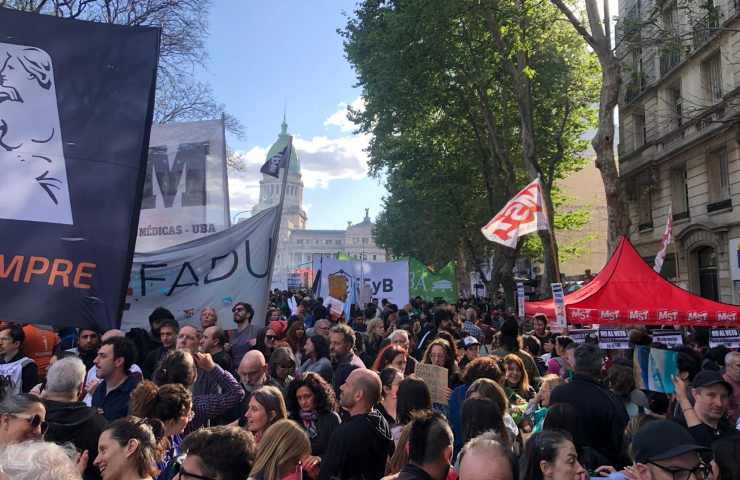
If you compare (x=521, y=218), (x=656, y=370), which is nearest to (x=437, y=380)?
(x=656, y=370)

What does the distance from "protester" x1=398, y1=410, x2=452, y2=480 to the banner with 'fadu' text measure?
220cm

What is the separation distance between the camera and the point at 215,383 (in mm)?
5375

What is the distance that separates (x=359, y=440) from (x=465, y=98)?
2110 cm

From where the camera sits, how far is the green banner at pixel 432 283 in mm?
23620

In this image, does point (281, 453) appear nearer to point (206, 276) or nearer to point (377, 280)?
point (206, 276)

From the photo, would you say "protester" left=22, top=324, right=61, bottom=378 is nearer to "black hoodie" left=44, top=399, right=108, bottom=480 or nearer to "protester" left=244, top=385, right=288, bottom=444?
"black hoodie" left=44, top=399, right=108, bottom=480

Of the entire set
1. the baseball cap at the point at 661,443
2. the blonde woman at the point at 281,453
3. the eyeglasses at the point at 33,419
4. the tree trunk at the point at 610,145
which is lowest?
the blonde woman at the point at 281,453

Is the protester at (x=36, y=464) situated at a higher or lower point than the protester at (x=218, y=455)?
higher

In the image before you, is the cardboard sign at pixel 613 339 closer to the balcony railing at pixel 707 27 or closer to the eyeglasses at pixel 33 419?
the balcony railing at pixel 707 27

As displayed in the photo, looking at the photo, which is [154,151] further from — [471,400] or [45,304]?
[471,400]

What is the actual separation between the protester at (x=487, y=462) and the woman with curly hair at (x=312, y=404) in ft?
6.78

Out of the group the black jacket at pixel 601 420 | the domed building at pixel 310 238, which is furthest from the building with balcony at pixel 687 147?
the domed building at pixel 310 238

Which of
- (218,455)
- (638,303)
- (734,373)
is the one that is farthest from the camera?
(638,303)

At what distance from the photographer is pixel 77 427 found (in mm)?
3963
